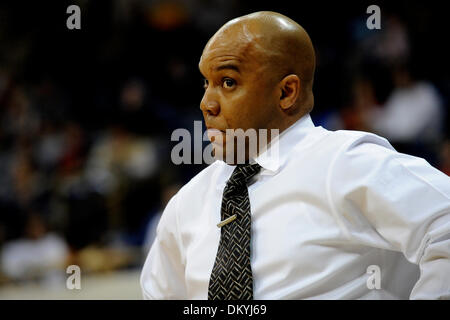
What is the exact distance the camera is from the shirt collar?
65.2 inches

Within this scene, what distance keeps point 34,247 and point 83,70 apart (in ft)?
5.07

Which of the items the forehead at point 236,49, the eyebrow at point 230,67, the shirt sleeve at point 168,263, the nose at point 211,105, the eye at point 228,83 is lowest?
the shirt sleeve at point 168,263

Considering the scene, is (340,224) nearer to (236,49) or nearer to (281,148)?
(281,148)

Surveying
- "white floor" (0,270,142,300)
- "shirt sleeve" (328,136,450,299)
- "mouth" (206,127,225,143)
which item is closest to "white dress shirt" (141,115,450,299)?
"shirt sleeve" (328,136,450,299)

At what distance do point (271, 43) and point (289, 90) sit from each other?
12 centimetres

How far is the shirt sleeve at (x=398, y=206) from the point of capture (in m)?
1.40

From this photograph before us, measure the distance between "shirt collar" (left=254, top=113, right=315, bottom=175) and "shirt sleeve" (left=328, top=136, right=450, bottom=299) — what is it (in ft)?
0.49

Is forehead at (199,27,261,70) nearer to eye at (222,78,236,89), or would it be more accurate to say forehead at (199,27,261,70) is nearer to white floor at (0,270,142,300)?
eye at (222,78,236,89)

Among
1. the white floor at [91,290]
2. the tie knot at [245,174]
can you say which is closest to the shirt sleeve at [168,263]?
the tie knot at [245,174]

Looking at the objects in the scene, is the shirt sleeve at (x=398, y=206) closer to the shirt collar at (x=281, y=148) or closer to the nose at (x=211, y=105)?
the shirt collar at (x=281, y=148)

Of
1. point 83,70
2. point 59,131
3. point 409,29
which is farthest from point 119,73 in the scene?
point 409,29

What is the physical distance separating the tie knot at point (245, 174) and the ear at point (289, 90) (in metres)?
0.16
